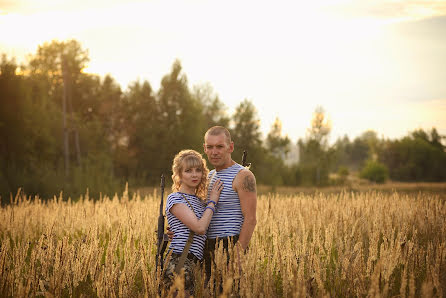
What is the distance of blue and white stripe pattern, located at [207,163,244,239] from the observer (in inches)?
157

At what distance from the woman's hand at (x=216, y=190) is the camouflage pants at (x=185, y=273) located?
609 millimetres

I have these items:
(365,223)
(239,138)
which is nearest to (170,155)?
(239,138)

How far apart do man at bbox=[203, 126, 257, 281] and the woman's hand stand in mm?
102

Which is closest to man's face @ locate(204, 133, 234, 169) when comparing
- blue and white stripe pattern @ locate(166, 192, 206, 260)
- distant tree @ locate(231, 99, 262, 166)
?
blue and white stripe pattern @ locate(166, 192, 206, 260)

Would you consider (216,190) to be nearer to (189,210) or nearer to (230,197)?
(230,197)

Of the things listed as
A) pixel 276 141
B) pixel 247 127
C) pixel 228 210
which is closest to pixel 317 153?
pixel 247 127

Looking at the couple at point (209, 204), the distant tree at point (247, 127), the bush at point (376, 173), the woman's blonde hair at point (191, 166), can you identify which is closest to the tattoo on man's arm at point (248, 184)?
the couple at point (209, 204)

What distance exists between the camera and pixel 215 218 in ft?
13.5

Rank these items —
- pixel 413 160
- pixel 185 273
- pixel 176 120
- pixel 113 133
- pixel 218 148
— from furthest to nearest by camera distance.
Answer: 1. pixel 413 160
2. pixel 113 133
3. pixel 176 120
4. pixel 218 148
5. pixel 185 273

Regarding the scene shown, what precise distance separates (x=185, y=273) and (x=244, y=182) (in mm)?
974

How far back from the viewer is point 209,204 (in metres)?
3.81

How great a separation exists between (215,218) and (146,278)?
874mm

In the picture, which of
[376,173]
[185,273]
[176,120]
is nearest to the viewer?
[185,273]

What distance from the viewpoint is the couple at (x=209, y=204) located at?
12.6 ft
